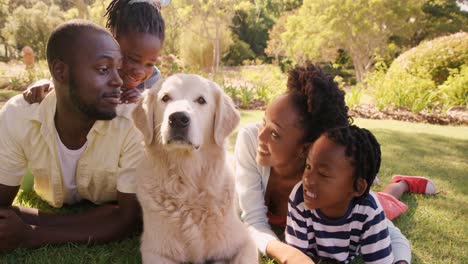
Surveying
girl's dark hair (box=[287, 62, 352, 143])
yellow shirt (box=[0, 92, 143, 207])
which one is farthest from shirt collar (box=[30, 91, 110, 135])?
girl's dark hair (box=[287, 62, 352, 143])

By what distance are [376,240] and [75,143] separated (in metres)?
2.26

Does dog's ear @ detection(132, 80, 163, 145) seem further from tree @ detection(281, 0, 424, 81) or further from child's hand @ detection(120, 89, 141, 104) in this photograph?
tree @ detection(281, 0, 424, 81)

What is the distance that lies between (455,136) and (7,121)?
716cm

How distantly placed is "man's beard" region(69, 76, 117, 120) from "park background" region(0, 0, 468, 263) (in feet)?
3.05

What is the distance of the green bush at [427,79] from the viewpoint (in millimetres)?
9148

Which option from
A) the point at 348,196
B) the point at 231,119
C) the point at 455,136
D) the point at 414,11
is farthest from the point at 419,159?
the point at 414,11

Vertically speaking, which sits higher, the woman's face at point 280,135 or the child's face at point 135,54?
the child's face at point 135,54

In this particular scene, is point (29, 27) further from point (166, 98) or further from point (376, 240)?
point (376, 240)

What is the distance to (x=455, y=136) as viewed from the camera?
7.10 meters

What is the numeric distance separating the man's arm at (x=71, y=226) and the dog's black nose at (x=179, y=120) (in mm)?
923

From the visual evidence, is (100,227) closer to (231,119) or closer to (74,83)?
(74,83)

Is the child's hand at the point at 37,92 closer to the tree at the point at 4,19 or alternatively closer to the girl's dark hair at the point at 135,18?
the girl's dark hair at the point at 135,18

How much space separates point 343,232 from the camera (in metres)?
2.56

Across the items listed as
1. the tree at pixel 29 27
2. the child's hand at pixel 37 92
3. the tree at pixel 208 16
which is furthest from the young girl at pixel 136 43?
the tree at pixel 29 27
